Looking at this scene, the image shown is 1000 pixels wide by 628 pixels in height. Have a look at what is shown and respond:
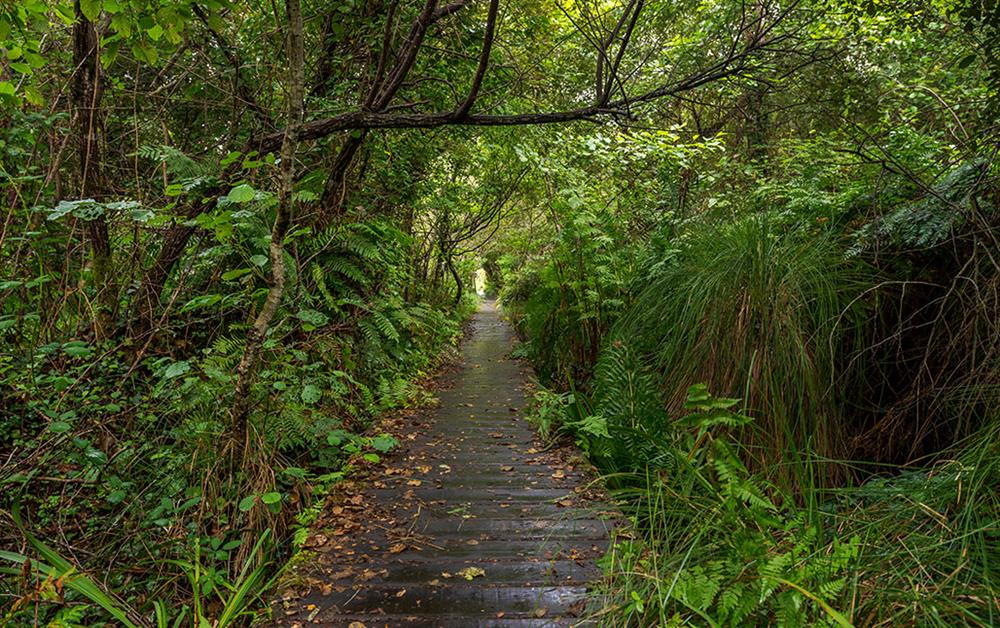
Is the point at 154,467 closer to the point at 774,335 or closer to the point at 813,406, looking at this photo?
the point at 774,335

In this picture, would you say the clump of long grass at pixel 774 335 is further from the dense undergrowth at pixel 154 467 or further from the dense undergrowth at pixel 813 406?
the dense undergrowth at pixel 154 467

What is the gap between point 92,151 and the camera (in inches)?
145

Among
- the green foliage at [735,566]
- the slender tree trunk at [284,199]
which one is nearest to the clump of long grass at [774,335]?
the green foliage at [735,566]

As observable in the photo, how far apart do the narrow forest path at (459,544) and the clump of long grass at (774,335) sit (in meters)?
1.31

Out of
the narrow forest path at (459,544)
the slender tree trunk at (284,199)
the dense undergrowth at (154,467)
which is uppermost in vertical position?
the slender tree trunk at (284,199)

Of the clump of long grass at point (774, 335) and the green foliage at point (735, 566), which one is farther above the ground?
the clump of long grass at point (774, 335)

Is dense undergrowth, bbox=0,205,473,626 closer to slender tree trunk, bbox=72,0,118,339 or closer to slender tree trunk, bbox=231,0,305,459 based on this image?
slender tree trunk, bbox=231,0,305,459

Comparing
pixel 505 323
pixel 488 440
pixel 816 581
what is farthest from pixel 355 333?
pixel 505 323

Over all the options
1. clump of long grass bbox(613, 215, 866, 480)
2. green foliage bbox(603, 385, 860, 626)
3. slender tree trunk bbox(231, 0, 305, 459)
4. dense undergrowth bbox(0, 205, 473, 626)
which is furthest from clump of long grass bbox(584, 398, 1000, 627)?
slender tree trunk bbox(231, 0, 305, 459)

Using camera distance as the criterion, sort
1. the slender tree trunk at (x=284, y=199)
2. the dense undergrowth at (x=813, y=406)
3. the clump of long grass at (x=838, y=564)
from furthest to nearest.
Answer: the slender tree trunk at (x=284, y=199)
the dense undergrowth at (x=813, y=406)
the clump of long grass at (x=838, y=564)

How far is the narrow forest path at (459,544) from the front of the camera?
238 centimetres

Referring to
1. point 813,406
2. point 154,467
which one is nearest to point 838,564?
point 813,406

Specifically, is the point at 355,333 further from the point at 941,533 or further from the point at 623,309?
the point at 941,533

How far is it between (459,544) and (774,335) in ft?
8.63
